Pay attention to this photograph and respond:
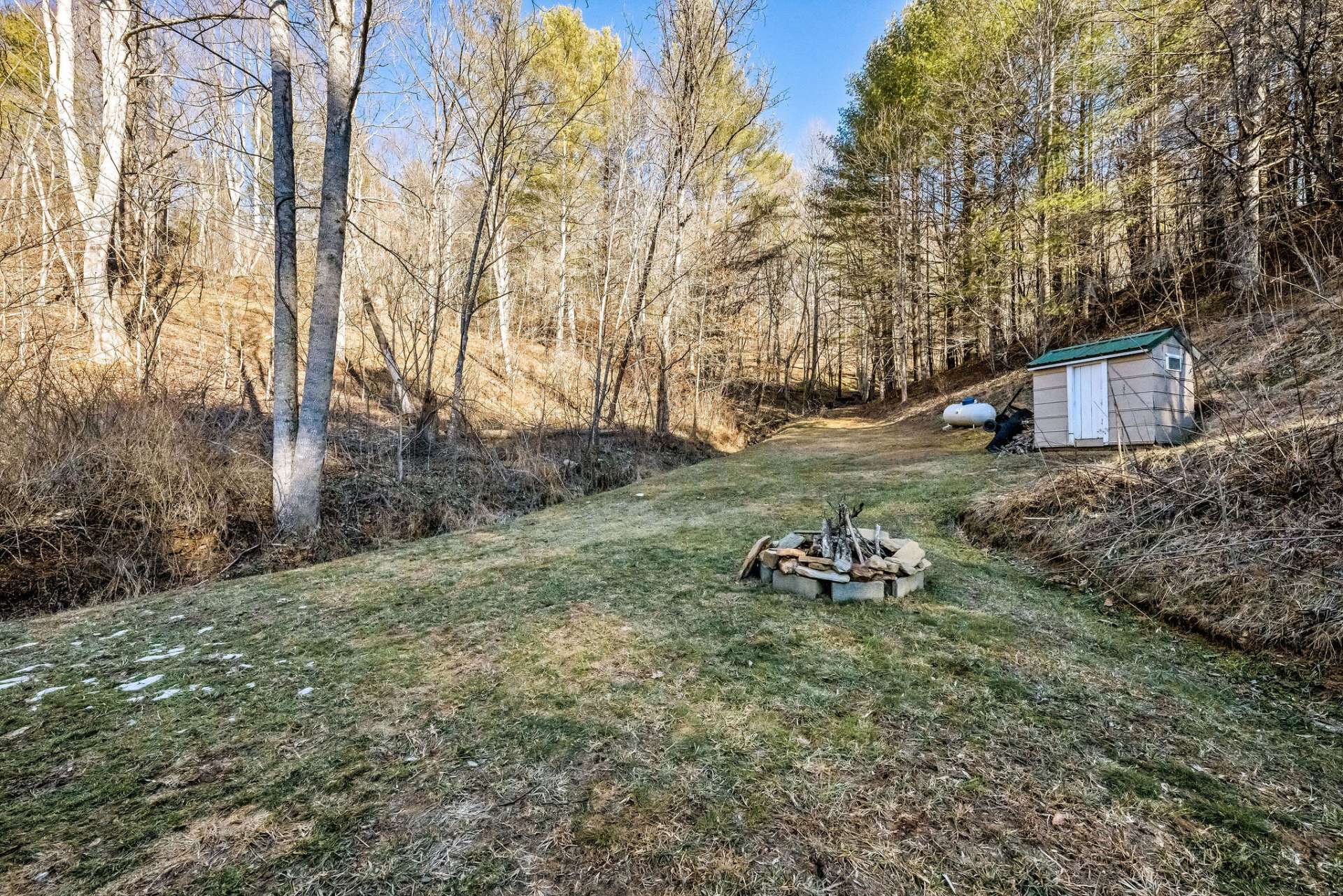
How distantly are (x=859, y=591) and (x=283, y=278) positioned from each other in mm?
4839

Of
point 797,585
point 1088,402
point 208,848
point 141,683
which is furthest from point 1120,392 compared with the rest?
point 141,683

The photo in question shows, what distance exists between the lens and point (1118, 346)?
19.1 feet

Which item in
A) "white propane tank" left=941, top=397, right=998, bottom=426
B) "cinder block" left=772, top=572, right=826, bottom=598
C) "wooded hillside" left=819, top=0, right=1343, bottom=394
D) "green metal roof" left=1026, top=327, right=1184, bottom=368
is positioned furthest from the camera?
"white propane tank" left=941, top=397, right=998, bottom=426

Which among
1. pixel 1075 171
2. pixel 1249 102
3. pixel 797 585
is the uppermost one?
pixel 1075 171

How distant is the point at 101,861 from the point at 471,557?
8.58ft

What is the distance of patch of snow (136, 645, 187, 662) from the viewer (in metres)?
2.04

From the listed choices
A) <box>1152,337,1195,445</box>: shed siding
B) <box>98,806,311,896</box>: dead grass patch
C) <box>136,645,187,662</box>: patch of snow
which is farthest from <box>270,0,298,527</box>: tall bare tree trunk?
<box>1152,337,1195,445</box>: shed siding

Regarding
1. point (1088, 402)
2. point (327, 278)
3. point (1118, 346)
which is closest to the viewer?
point (327, 278)

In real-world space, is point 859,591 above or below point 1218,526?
below

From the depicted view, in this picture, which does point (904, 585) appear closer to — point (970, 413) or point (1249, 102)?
point (1249, 102)

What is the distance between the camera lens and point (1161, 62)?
666cm

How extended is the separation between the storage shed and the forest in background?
743 millimetres

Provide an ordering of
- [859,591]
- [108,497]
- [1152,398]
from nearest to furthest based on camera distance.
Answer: [859,591] → [108,497] → [1152,398]

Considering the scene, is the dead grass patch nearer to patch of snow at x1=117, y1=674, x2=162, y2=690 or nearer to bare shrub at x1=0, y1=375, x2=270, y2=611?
patch of snow at x1=117, y1=674, x2=162, y2=690
